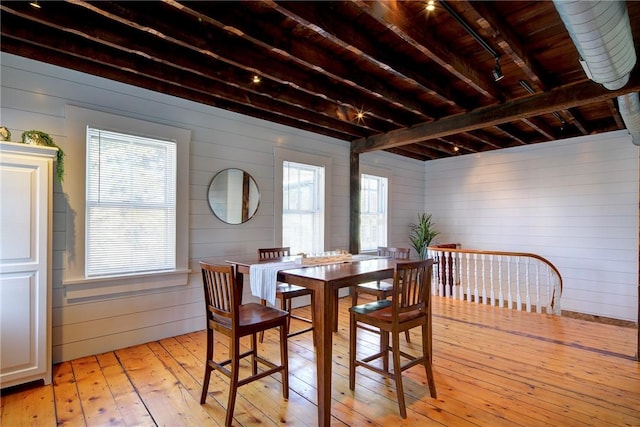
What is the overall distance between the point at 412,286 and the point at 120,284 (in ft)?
8.98

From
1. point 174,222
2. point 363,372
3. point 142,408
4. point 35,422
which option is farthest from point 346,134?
point 35,422

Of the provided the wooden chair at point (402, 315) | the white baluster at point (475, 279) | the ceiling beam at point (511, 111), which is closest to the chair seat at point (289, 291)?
the wooden chair at point (402, 315)

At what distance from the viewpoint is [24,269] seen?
7.71 ft

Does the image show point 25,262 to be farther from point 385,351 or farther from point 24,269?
point 385,351

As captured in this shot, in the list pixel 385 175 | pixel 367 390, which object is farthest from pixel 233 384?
pixel 385 175

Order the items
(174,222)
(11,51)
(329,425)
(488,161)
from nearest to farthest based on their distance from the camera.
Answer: (329,425), (11,51), (174,222), (488,161)

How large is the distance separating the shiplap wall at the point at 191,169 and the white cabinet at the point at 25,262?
420mm

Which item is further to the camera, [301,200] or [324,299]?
[301,200]

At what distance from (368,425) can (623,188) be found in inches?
206

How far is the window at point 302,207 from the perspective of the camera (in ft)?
15.2

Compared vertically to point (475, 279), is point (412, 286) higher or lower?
higher

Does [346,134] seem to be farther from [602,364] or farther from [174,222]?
[602,364]

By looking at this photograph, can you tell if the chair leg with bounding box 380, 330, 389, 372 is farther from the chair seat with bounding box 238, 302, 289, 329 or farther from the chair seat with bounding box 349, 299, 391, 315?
the chair seat with bounding box 238, 302, 289, 329

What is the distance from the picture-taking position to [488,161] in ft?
19.9
